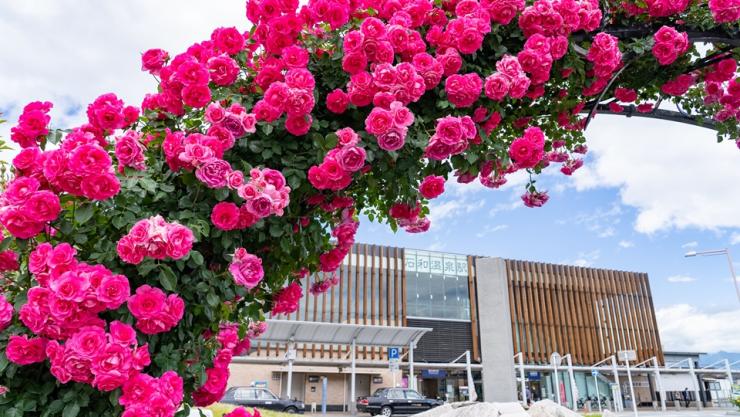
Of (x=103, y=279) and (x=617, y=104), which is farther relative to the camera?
(x=617, y=104)

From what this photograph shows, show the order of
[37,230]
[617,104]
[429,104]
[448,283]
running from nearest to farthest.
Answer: [37,230] < [429,104] < [617,104] < [448,283]

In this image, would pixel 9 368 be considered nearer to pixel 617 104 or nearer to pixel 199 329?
pixel 199 329

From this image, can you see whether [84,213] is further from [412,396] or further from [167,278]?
[412,396]

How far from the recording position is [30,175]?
2.22 m

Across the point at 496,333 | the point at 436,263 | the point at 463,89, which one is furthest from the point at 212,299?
the point at 436,263

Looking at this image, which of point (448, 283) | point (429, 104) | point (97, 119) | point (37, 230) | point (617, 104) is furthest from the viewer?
point (448, 283)

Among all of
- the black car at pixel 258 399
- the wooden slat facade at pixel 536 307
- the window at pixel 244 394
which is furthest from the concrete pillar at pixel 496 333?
the wooden slat facade at pixel 536 307

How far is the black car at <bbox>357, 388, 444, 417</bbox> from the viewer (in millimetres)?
19469

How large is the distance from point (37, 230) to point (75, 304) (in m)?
0.43

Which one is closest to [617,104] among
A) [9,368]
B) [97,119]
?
[97,119]

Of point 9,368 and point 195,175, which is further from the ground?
point 195,175

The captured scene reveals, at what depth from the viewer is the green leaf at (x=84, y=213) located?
2.06 m

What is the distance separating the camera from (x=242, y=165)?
244 centimetres

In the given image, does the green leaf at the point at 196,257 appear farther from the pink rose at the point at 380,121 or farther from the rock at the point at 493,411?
the rock at the point at 493,411
